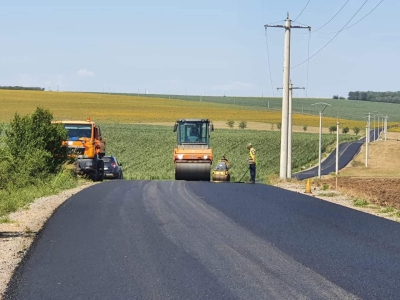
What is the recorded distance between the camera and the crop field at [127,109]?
387 ft

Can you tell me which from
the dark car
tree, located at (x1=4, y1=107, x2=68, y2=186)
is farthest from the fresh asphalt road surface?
the dark car

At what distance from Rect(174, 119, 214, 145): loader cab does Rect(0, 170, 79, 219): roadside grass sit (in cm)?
603

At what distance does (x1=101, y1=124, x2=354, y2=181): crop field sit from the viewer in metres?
72.4

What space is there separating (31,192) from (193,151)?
1192 centimetres

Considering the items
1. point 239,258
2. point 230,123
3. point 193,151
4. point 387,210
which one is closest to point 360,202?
point 387,210

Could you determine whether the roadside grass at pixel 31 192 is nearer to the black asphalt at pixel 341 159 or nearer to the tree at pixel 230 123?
the black asphalt at pixel 341 159

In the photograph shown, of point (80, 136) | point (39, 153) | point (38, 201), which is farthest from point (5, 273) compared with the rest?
point (80, 136)

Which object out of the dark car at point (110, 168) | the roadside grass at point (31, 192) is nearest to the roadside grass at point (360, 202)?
the roadside grass at point (31, 192)

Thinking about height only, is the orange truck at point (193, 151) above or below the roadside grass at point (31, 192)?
above

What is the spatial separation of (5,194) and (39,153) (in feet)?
25.0

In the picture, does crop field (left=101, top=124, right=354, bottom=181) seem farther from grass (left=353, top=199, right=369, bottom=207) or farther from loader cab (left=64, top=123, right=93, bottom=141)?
grass (left=353, top=199, right=369, bottom=207)

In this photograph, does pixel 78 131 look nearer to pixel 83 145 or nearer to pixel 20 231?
pixel 83 145

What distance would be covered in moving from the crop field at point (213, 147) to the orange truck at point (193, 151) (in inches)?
878

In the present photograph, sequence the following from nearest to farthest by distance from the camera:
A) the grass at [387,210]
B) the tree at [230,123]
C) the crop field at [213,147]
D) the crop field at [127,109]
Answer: the grass at [387,210]
the crop field at [213,147]
the crop field at [127,109]
the tree at [230,123]
